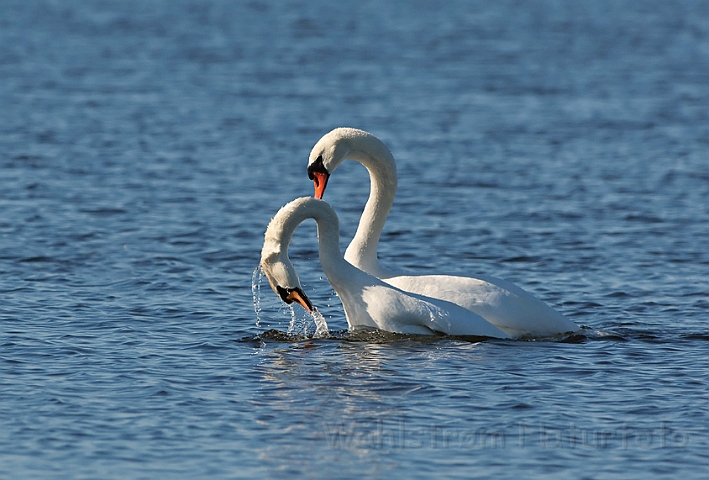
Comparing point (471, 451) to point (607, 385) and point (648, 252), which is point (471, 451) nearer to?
point (607, 385)

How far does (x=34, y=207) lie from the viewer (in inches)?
644

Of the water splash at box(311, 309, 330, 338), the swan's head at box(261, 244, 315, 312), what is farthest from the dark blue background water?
the swan's head at box(261, 244, 315, 312)

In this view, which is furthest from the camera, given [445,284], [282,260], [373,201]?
[373,201]

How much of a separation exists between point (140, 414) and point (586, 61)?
88.7 ft

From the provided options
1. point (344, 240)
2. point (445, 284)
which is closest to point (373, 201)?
point (445, 284)

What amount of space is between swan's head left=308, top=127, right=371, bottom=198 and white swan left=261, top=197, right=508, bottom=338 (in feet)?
3.14

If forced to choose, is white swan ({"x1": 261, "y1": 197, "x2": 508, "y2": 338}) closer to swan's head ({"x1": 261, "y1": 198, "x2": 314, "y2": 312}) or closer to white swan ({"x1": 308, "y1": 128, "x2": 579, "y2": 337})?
swan's head ({"x1": 261, "y1": 198, "x2": 314, "y2": 312})

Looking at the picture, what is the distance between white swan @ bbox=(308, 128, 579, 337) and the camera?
1066cm

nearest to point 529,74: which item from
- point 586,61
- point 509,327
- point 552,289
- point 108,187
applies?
point 586,61

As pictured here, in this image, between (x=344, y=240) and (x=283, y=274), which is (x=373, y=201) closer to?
(x=283, y=274)

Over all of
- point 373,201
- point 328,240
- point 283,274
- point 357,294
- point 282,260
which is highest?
point 373,201

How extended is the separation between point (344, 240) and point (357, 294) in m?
4.94

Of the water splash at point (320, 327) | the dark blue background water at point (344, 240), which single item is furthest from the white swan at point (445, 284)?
the water splash at point (320, 327)

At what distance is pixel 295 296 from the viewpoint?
1044 centimetres
